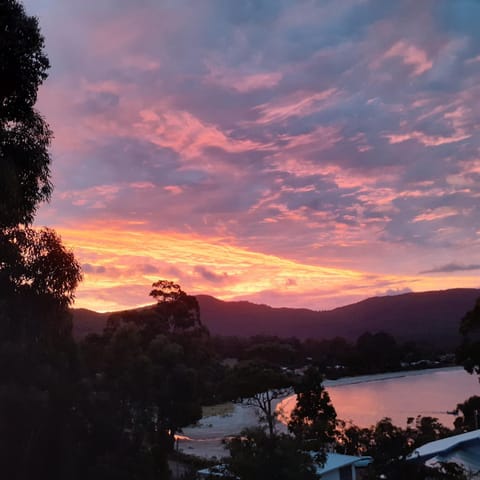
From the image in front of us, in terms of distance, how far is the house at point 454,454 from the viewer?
1291 centimetres

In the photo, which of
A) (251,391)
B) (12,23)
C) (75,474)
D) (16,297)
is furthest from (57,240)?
(251,391)

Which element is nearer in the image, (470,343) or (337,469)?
(337,469)

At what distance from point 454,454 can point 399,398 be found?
168 feet

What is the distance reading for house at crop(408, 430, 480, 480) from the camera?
42.4 feet

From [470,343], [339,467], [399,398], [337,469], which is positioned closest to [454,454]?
[339,467]

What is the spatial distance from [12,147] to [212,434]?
3618 cm

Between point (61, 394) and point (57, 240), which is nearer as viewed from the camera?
point (57, 240)

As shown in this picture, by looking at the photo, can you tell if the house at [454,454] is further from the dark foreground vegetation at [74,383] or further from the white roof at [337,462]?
the white roof at [337,462]

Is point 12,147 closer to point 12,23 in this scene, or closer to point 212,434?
point 12,23

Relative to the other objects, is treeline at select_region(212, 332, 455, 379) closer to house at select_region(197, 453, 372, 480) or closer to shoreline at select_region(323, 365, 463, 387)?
shoreline at select_region(323, 365, 463, 387)

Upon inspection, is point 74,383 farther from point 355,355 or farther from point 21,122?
point 355,355

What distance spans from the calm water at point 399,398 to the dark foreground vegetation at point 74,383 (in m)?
15.5

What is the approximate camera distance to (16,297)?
38.2 feet

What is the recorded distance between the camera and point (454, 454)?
13477 millimetres
